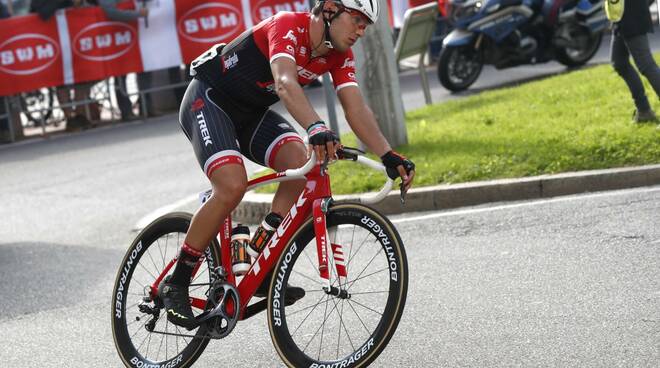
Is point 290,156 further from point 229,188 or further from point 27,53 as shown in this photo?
point 27,53

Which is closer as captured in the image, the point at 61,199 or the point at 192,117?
the point at 192,117

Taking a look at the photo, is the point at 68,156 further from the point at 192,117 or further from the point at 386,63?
the point at 192,117

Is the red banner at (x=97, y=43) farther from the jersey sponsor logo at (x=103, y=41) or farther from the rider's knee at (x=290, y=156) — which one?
the rider's knee at (x=290, y=156)

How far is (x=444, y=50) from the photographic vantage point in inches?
660

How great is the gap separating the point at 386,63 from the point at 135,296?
5.83 meters

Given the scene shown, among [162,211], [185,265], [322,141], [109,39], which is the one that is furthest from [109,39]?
[322,141]

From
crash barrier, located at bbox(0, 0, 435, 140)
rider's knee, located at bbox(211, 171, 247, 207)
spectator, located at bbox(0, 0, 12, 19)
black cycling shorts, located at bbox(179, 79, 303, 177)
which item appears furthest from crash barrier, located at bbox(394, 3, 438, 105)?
rider's knee, located at bbox(211, 171, 247, 207)

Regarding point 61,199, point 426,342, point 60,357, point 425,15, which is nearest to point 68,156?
point 61,199

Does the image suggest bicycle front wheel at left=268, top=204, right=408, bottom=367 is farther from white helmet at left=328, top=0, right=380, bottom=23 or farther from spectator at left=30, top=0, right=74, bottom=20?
spectator at left=30, top=0, right=74, bottom=20

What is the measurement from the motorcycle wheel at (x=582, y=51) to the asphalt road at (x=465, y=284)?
6.67 metres

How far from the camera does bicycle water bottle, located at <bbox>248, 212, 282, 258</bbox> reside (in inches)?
234

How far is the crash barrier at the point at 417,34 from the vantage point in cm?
1527

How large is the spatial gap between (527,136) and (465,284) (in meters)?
3.98

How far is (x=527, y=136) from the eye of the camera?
11.2m
